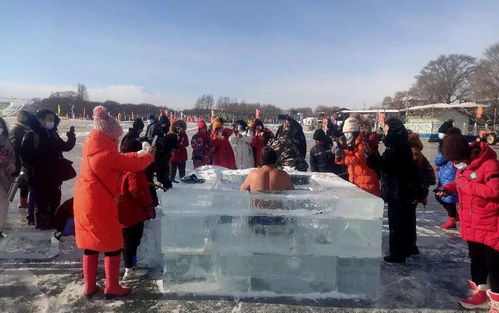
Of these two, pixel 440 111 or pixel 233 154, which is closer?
pixel 233 154

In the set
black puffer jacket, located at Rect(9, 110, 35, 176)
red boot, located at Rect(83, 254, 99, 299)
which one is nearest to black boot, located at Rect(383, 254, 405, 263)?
red boot, located at Rect(83, 254, 99, 299)

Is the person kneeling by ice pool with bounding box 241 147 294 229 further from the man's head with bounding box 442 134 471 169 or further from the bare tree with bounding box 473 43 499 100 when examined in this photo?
the bare tree with bounding box 473 43 499 100

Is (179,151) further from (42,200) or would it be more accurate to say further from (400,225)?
(400,225)

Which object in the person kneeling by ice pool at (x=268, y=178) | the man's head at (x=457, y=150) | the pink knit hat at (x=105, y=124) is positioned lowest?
the person kneeling by ice pool at (x=268, y=178)

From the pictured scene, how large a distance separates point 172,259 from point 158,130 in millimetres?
2857

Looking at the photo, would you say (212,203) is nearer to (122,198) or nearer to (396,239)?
(122,198)

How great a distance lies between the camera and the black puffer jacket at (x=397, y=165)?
153 inches

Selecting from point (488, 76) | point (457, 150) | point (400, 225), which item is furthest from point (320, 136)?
point (488, 76)

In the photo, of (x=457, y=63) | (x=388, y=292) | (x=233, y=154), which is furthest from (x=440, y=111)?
(x=388, y=292)

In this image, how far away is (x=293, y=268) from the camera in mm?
3193

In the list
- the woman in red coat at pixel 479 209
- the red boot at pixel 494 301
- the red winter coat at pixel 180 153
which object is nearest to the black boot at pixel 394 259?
the woman in red coat at pixel 479 209

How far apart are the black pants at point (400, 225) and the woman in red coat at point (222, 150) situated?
342 cm

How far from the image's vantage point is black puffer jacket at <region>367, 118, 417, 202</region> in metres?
3.88

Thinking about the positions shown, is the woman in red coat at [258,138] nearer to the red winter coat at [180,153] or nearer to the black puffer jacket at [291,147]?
the red winter coat at [180,153]
